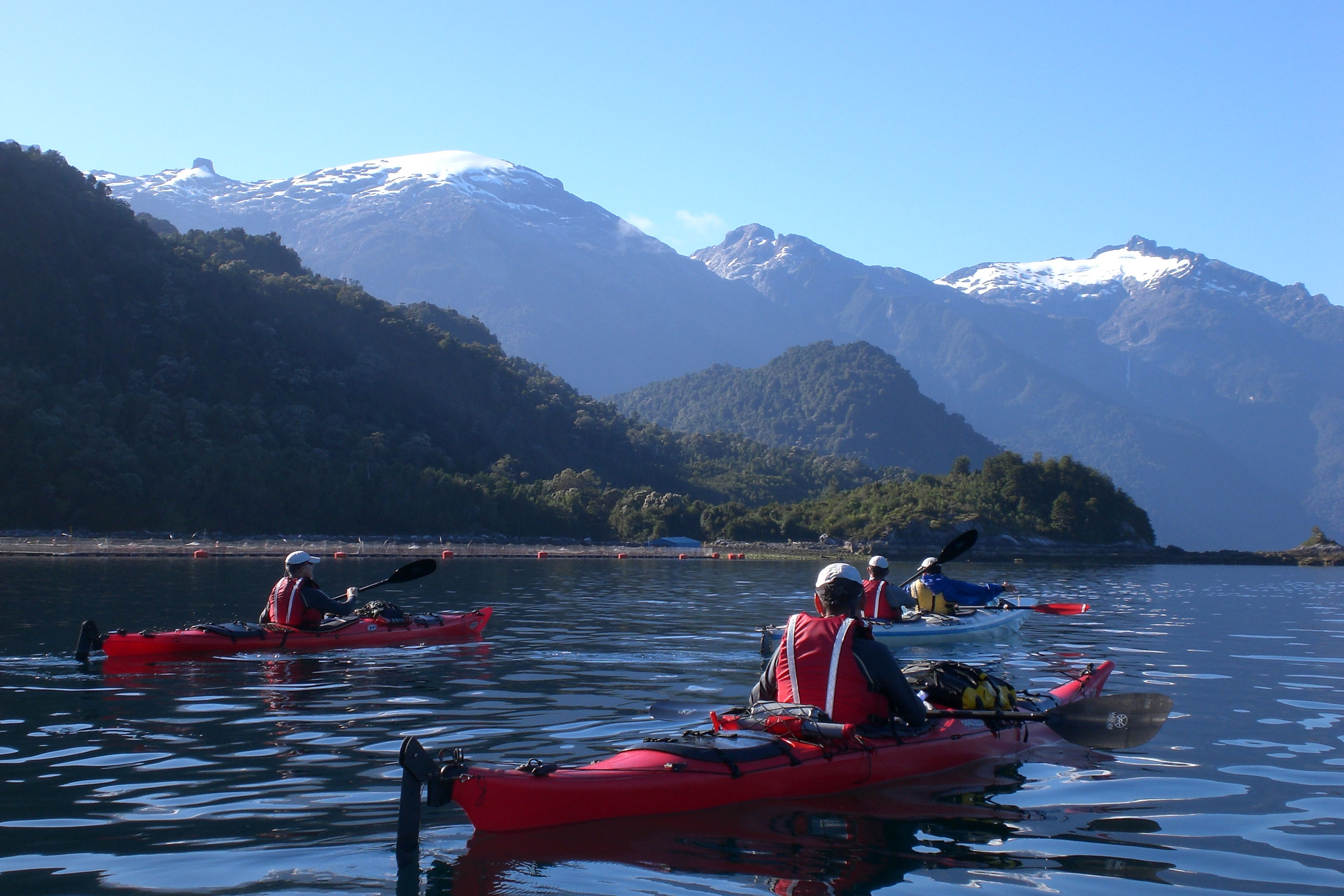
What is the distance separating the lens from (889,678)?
9492 millimetres

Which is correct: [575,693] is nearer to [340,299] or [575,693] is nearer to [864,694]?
[864,694]

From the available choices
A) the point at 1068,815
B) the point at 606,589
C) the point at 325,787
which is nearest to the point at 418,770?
the point at 325,787

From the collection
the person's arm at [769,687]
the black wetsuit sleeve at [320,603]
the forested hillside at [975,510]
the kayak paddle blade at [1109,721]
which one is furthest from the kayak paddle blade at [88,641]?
the forested hillside at [975,510]

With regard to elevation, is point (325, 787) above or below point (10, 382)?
below

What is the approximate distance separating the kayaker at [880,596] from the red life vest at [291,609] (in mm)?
9601

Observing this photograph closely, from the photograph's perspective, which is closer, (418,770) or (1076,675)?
(418,770)

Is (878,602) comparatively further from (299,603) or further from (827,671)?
(299,603)

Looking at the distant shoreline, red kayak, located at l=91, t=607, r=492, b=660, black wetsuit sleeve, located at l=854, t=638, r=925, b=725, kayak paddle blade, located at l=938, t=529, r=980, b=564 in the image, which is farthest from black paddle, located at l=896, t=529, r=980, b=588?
the distant shoreline

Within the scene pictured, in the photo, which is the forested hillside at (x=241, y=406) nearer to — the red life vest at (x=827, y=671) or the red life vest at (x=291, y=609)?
the red life vest at (x=291, y=609)

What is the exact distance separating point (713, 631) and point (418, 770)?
16885 millimetres

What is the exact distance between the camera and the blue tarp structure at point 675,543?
93.1 meters

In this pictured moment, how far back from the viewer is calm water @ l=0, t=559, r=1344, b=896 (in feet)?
24.7

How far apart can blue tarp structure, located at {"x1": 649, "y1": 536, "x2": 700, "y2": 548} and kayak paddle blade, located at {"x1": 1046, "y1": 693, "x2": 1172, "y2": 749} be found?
80623 millimetres

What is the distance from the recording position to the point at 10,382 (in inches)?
2886
